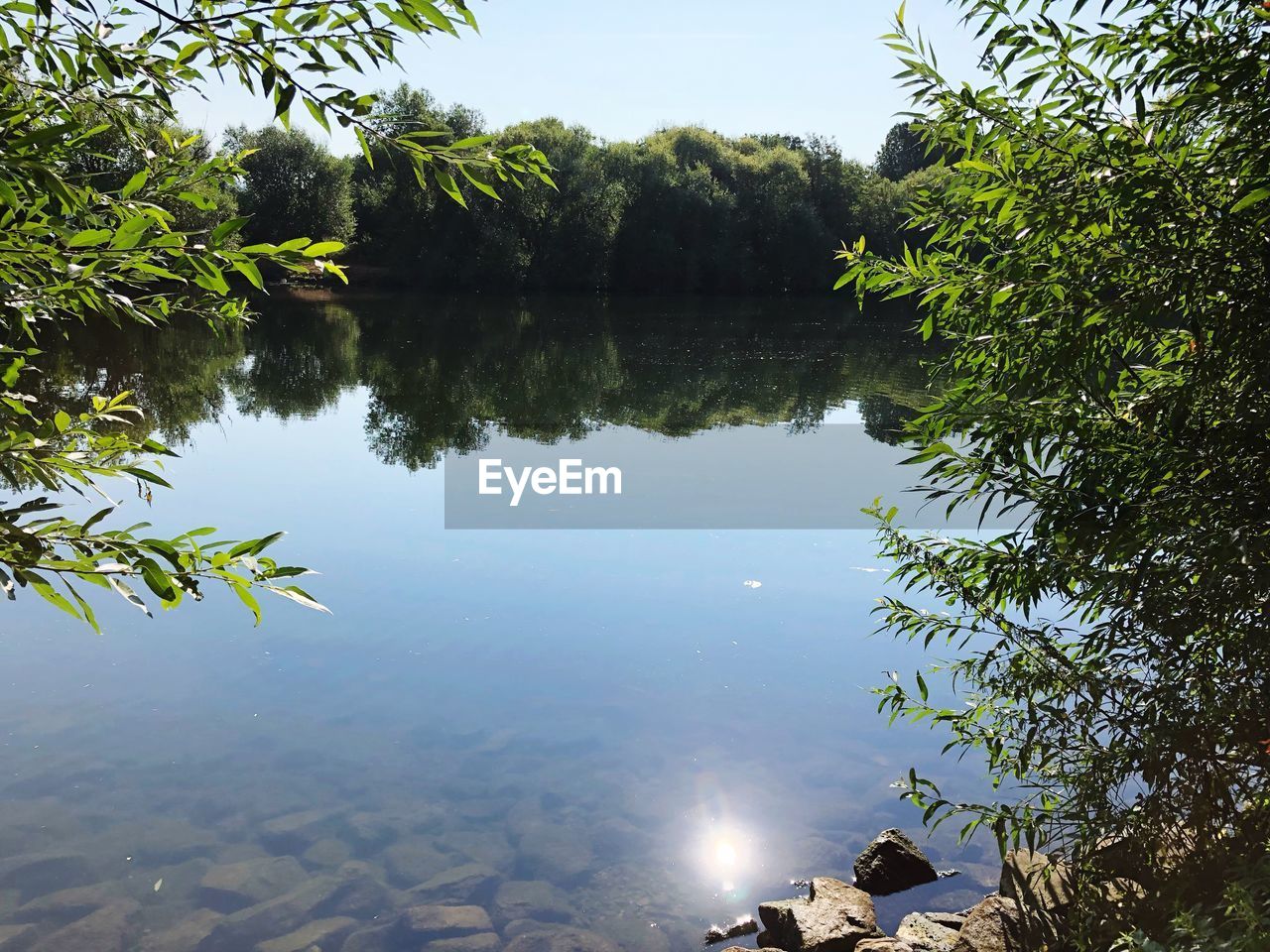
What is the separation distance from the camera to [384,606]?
1085cm

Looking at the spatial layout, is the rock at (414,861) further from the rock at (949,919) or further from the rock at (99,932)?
the rock at (949,919)

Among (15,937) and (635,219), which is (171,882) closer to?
(15,937)

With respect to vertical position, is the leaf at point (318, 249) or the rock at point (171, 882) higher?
the leaf at point (318, 249)

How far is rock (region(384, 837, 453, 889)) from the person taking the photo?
21.1 feet

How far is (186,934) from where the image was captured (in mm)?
5758

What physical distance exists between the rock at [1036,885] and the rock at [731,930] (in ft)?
5.05

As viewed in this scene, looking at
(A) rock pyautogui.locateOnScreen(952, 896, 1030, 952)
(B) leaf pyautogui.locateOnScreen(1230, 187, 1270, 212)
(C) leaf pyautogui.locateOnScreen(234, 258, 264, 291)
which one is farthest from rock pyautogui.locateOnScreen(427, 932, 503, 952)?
(B) leaf pyautogui.locateOnScreen(1230, 187, 1270, 212)

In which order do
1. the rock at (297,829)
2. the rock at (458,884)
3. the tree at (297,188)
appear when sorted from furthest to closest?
1. the tree at (297,188)
2. the rock at (297,829)
3. the rock at (458,884)

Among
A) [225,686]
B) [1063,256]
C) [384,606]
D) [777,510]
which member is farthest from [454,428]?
[1063,256]

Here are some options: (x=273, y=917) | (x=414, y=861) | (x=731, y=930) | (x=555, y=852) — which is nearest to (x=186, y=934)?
(x=273, y=917)

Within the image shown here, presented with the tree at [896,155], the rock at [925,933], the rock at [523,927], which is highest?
the tree at [896,155]

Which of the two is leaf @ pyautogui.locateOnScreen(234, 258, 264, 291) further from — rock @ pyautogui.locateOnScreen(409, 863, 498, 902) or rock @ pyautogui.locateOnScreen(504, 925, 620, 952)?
rock @ pyautogui.locateOnScreen(409, 863, 498, 902)

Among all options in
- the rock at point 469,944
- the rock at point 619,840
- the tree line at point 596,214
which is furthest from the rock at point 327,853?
the tree line at point 596,214

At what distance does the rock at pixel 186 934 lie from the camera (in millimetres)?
5641
